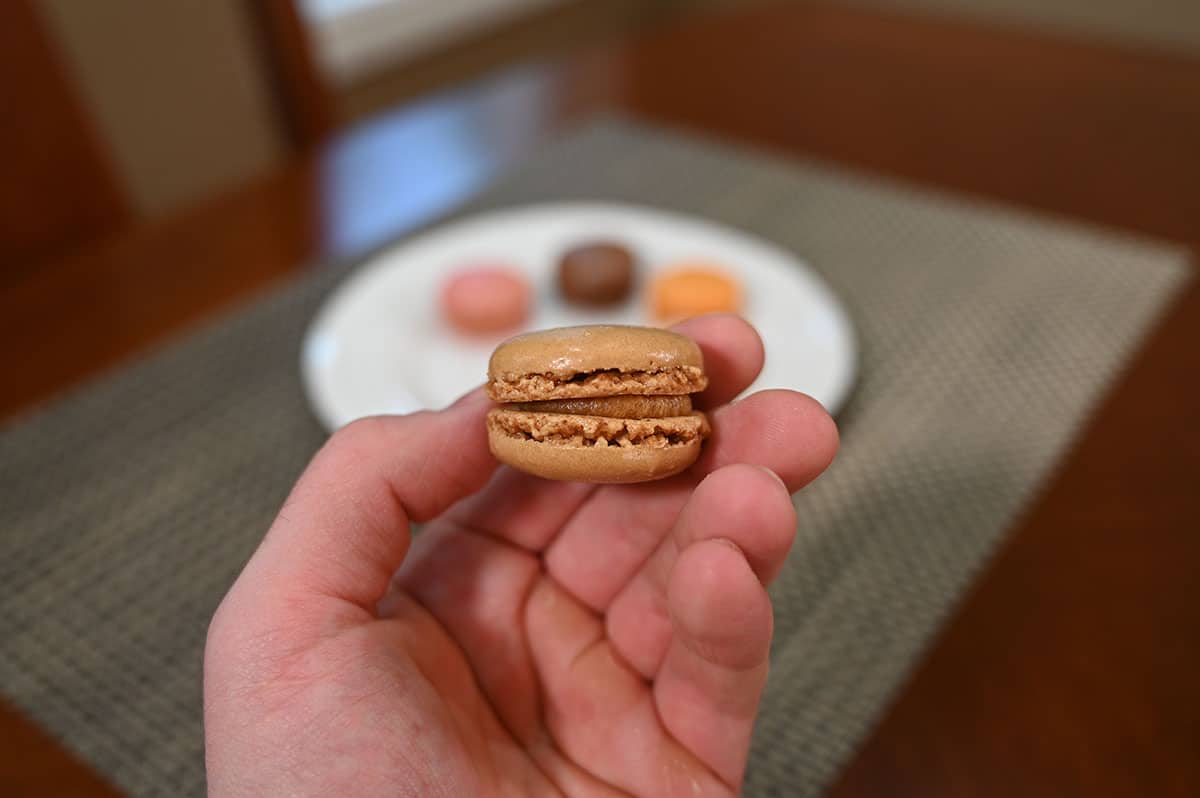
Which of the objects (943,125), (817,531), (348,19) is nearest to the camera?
(817,531)

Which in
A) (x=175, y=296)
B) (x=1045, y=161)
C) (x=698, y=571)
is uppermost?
(x=698, y=571)

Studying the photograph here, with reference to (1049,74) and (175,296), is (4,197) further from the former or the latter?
(1049,74)

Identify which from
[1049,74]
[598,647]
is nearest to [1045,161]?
[1049,74]

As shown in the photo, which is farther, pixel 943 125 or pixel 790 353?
pixel 943 125

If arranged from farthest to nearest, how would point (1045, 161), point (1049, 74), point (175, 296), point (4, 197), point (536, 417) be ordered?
1. point (1049, 74)
2. point (1045, 161)
3. point (4, 197)
4. point (175, 296)
5. point (536, 417)

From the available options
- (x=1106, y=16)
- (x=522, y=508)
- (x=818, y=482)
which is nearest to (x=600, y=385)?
(x=522, y=508)

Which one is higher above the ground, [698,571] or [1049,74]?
[698,571]

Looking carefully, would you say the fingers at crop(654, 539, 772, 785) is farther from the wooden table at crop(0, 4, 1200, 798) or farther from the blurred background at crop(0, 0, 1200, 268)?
the blurred background at crop(0, 0, 1200, 268)
